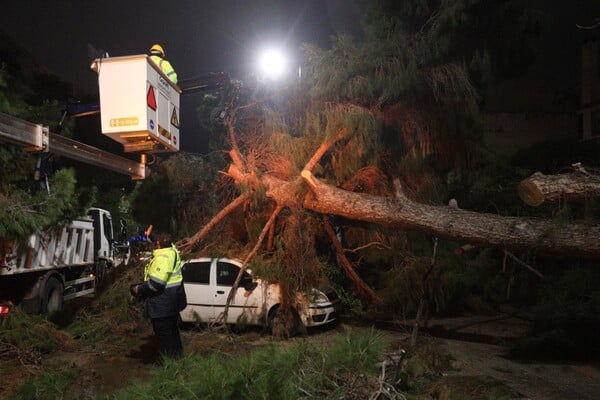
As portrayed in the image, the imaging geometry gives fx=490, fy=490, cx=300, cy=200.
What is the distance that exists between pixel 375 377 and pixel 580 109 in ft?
77.7

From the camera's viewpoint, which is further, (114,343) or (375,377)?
(114,343)

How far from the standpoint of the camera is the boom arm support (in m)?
4.66

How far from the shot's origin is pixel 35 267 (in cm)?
784

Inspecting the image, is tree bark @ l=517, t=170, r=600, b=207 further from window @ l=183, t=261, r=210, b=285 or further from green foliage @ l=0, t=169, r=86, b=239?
green foliage @ l=0, t=169, r=86, b=239

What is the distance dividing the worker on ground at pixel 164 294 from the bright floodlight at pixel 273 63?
13.0 ft

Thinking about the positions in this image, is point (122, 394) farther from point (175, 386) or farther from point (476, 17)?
point (476, 17)

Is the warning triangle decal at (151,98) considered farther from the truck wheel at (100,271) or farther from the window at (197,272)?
the truck wheel at (100,271)

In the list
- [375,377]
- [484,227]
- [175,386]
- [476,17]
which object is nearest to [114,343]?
[175,386]

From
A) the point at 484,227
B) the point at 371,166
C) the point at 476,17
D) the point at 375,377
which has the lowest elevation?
the point at 375,377

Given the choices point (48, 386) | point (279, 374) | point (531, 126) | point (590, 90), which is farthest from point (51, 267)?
point (531, 126)

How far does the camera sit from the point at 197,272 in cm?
→ 833

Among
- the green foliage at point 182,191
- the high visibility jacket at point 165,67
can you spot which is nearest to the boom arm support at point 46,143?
the high visibility jacket at point 165,67

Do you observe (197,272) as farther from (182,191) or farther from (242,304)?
(182,191)

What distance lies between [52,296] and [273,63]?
551 centimetres
